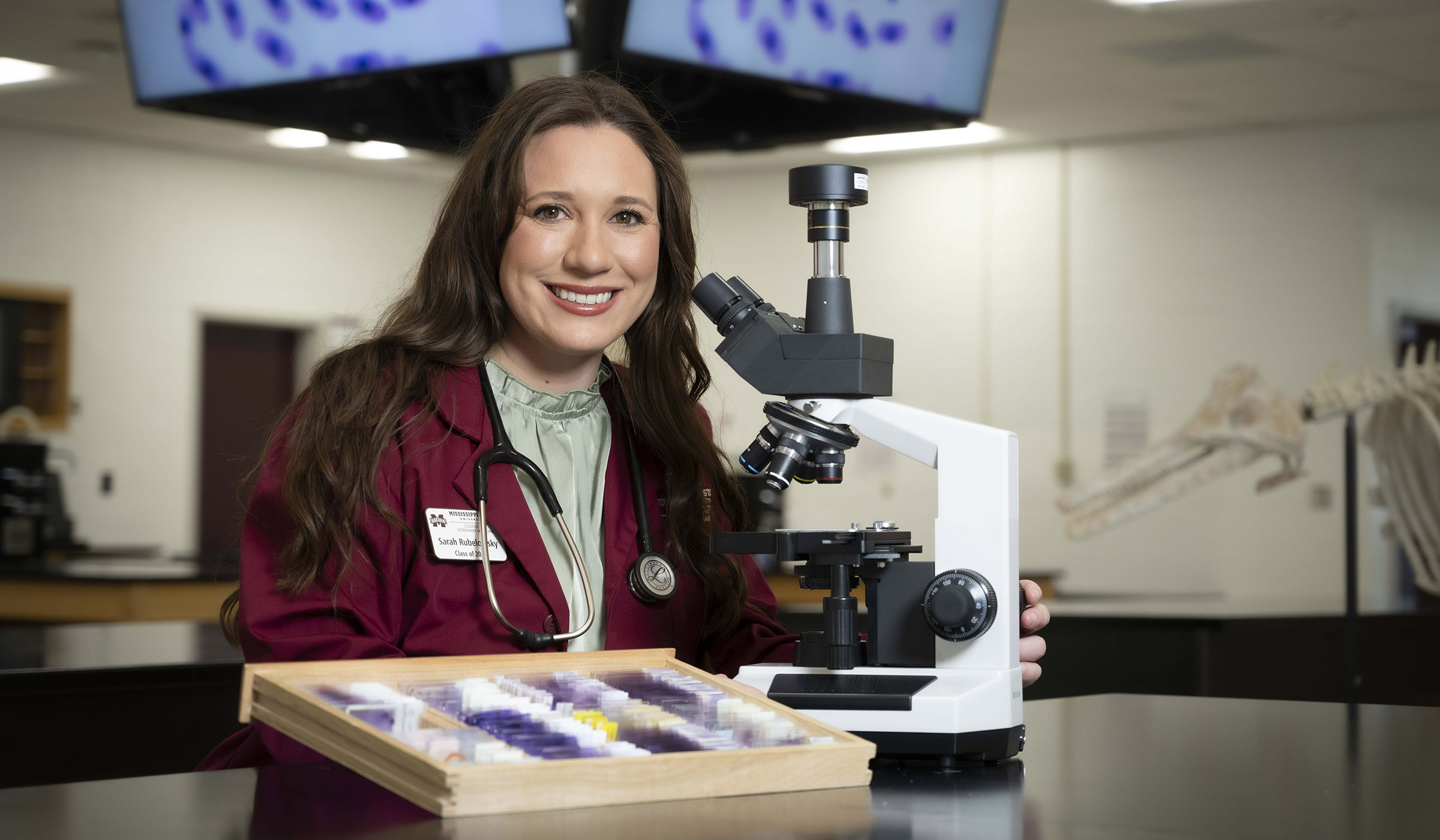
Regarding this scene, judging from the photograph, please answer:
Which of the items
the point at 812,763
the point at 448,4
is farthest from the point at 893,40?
the point at 812,763

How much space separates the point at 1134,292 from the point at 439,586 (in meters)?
6.77

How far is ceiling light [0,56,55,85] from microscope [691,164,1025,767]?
6.37m

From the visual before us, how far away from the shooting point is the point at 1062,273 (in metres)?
7.90

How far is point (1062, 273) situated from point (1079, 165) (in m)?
0.58

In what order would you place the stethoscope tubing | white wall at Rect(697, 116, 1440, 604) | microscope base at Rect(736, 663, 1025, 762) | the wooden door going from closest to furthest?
microscope base at Rect(736, 663, 1025, 762)
the stethoscope tubing
white wall at Rect(697, 116, 1440, 604)
the wooden door

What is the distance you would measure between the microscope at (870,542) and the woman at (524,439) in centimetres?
13

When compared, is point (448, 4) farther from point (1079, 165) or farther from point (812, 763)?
point (1079, 165)

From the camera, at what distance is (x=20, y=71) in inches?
265

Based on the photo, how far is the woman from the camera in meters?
1.37

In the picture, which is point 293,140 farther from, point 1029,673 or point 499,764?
point 499,764

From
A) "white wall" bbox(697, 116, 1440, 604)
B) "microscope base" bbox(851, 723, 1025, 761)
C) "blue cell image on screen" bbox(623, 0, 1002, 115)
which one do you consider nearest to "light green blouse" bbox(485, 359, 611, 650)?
"microscope base" bbox(851, 723, 1025, 761)

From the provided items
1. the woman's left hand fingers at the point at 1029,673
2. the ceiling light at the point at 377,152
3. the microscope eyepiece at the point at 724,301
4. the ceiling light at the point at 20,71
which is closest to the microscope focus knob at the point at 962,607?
the woman's left hand fingers at the point at 1029,673

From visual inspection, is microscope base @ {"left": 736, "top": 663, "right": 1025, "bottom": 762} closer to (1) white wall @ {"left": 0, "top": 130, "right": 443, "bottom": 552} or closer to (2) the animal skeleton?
(2) the animal skeleton

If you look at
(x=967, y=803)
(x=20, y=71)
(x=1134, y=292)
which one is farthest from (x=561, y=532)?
(x=1134, y=292)
